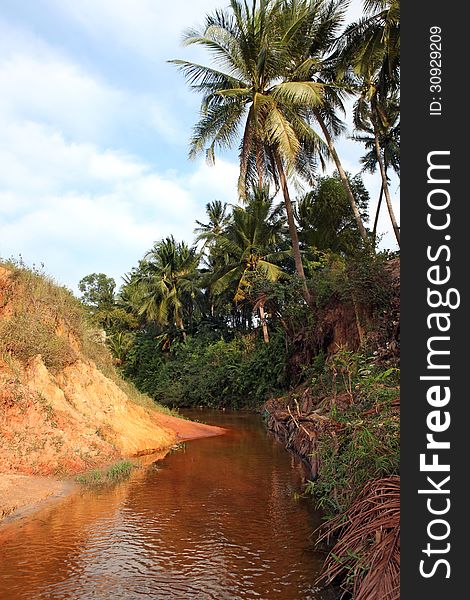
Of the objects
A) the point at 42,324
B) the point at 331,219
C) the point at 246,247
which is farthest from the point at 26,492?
the point at 331,219

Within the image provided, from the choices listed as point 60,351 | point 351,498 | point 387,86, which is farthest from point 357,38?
point 351,498

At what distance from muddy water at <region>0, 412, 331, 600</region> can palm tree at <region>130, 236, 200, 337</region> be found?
84.1 ft

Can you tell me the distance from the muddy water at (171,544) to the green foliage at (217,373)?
49.7 feet

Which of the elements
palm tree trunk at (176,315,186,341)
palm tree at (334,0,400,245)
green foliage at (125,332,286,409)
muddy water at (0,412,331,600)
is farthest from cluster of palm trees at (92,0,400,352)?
palm tree trunk at (176,315,186,341)

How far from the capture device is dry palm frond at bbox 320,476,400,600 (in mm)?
4005

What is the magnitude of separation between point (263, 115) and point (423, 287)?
53.5 feet

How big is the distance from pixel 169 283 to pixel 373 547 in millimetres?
32625

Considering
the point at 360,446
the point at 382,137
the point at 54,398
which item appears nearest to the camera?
the point at 360,446

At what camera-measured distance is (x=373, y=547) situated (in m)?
4.46

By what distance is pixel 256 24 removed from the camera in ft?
59.3

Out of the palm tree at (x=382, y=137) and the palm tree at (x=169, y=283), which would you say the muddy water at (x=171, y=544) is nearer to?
the palm tree at (x=382, y=137)

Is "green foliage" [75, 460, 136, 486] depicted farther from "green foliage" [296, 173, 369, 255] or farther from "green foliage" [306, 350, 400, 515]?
"green foliage" [296, 173, 369, 255]

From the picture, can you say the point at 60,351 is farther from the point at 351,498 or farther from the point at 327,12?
the point at 327,12

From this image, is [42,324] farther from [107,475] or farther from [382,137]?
[382,137]
